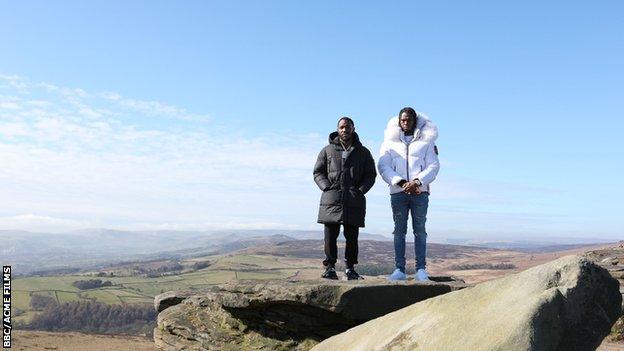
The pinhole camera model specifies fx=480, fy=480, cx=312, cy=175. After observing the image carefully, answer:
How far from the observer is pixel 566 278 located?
23.4ft

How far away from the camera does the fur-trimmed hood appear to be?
1255 cm

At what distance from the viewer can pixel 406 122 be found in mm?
12539

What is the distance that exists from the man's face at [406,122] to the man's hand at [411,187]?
5.16 ft

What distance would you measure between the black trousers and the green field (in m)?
100

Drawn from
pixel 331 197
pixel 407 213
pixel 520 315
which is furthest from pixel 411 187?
pixel 520 315

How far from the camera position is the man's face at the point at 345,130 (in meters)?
12.5

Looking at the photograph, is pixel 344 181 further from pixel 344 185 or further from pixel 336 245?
pixel 336 245

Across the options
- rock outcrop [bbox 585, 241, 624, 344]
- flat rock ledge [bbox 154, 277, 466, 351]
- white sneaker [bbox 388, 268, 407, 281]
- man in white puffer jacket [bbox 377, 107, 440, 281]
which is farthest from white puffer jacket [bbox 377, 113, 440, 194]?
rock outcrop [bbox 585, 241, 624, 344]

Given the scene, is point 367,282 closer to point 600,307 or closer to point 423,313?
point 423,313

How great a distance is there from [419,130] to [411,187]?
1.67 metres

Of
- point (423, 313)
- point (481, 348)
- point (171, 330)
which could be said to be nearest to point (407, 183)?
point (423, 313)

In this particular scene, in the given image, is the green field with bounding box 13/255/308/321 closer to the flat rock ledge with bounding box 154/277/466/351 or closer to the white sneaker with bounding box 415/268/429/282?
the flat rock ledge with bounding box 154/277/466/351

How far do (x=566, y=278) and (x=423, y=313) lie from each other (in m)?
2.17

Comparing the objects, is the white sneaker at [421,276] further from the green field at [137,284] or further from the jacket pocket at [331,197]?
the green field at [137,284]
